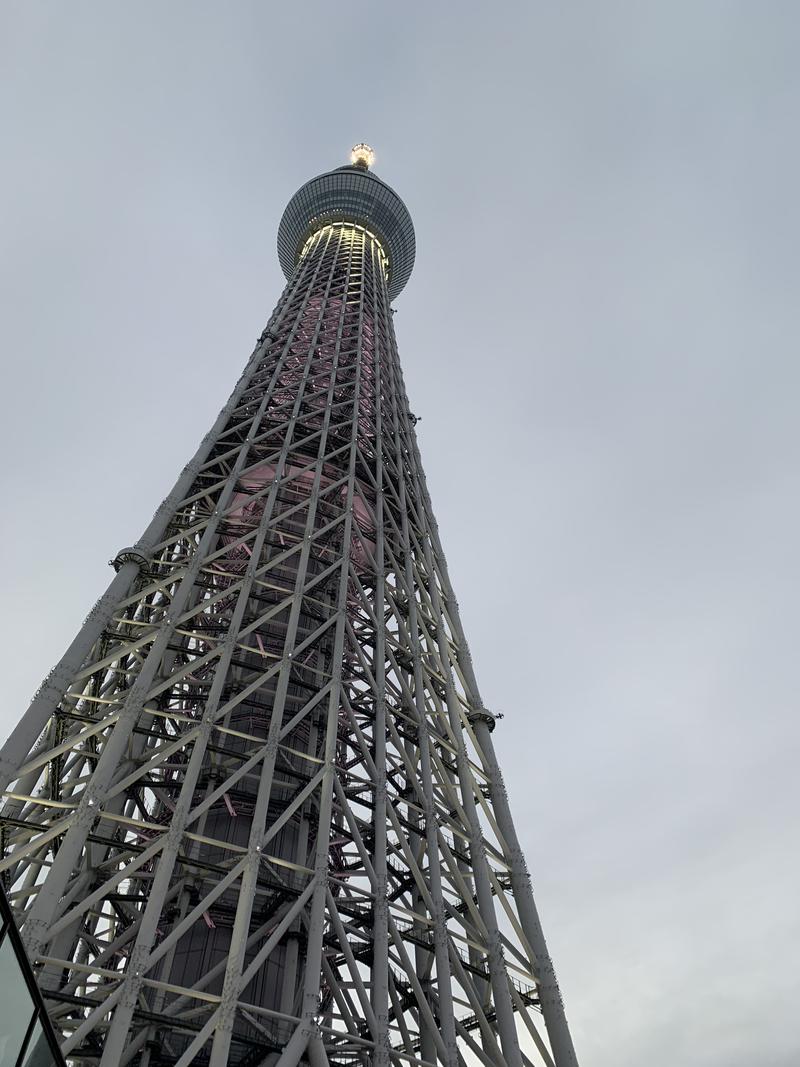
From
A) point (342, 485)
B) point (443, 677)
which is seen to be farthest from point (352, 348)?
point (443, 677)

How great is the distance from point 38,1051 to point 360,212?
71312mm

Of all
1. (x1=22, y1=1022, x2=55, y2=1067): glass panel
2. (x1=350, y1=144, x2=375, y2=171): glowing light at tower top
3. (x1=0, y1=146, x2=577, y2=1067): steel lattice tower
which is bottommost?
(x1=22, y1=1022, x2=55, y2=1067): glass panel

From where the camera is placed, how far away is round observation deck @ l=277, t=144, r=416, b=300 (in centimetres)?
7381

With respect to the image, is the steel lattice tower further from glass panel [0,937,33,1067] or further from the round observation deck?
the round observation deck

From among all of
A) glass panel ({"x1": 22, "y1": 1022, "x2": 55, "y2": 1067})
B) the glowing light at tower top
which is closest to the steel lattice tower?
glass panel ({"x1": 22, "y1": 1022, "x2": 55, "y2": 1067})

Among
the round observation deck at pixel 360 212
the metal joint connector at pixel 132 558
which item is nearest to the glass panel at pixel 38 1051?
the metal joint connector at pixel 132 558

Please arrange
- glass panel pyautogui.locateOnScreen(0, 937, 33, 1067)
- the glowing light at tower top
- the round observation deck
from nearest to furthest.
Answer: glass panel pyautogui.locateOnScreen(0, 937, 33, 1067) → the round observation deck → the glowing light at tower top

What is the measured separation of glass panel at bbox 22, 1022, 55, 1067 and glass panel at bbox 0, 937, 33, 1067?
38 cm

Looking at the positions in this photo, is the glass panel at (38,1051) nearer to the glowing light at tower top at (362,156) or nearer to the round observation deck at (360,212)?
the round observation deck at (360,212)

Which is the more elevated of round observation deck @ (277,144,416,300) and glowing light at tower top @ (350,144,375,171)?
glowing light at tower top @ (350,144,375,171)

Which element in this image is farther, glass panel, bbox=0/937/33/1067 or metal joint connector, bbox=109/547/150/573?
metal joint connector, bbox=109/547/150/573

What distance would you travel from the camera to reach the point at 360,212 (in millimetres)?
73750

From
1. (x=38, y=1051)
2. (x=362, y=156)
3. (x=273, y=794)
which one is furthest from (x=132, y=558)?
(x=362, y=156)

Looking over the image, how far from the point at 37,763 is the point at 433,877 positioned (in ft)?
39.6
